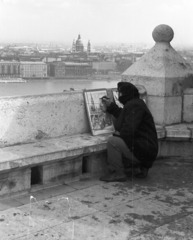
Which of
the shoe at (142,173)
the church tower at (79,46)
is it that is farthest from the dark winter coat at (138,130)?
the church tower at (79,46)

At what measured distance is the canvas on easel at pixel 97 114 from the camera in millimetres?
5066

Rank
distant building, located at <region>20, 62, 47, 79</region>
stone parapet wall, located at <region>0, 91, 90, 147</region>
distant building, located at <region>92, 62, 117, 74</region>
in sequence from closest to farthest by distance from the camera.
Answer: stone parapet wall, located at <region>0, 91, 90, 147</region> → distant building, located at <region>92, 62, 117, 74</region> → distant building, located at <region>20, 62, 47, 79</region>

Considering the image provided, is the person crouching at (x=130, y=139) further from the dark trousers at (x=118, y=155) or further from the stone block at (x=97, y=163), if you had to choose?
the stone block at (x=97, y=163)

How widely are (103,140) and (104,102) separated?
48 cm

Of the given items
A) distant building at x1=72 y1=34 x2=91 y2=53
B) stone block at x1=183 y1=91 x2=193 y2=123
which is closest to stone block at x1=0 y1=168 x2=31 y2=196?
stone block at x1=183 y1=91 x2=193 y2=123

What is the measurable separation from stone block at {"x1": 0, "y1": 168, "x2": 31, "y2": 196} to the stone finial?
2607 millimetres

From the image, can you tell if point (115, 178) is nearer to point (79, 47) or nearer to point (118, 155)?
Result: point (118, 155)

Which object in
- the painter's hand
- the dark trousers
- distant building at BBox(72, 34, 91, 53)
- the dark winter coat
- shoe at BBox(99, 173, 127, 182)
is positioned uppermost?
distant building at BBox(72, 34, 91, 53)

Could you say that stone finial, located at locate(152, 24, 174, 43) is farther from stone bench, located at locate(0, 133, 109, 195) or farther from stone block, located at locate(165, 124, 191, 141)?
stone bench, located at locate(0, 133, 109, 195)

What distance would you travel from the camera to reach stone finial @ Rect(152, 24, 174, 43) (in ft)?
19.2

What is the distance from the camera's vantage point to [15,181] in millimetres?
4113

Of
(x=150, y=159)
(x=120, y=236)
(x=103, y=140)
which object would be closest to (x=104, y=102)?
(x=103, y=140)

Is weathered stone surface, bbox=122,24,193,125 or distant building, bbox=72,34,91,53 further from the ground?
distant building, bbox=72,34,91,53

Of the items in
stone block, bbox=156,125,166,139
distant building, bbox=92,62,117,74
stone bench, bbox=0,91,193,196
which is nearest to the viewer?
stone bench, bbox=0,91,193,196
